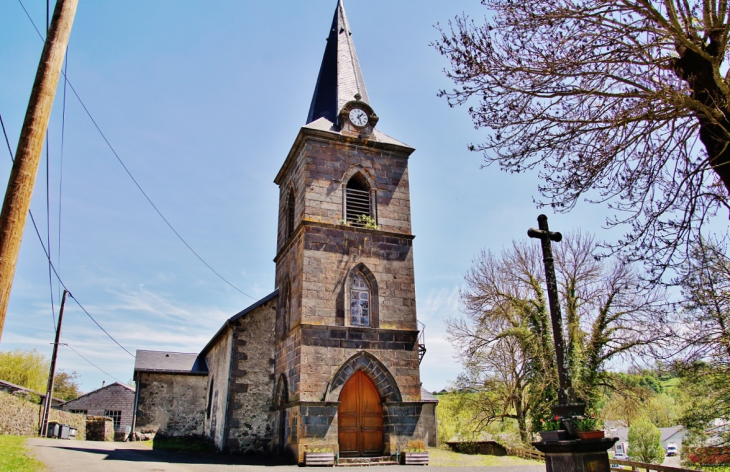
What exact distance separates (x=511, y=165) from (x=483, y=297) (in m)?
16.4

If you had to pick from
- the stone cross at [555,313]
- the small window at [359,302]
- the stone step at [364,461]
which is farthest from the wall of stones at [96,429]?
the stone cross at [555,313]

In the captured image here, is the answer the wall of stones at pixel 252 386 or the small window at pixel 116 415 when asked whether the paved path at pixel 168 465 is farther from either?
the small window at pixel 116 415

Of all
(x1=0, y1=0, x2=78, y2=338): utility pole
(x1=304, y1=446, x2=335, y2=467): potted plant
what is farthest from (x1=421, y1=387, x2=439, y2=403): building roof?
(x1=0, y1=0, x2=78, y2=338): utility pole

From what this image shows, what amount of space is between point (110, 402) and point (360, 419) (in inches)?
1208

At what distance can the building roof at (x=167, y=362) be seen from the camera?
2325 cm

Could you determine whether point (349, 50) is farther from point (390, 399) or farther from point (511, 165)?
point (511, 165)

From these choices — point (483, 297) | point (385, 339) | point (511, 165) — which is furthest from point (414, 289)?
point (511, 165)

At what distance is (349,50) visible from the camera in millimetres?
21281

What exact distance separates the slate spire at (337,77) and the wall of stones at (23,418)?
19.2 m

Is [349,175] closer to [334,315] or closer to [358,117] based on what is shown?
[358,117]

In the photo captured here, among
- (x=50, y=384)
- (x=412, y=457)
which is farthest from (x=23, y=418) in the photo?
(x=412, y=457)

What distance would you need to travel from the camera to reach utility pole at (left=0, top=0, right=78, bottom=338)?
511cm

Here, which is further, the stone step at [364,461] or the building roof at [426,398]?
the building roof at [426,398]

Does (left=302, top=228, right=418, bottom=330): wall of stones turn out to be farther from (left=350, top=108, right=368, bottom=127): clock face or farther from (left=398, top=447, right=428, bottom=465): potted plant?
(left=350, top=108, right=368, bottom=127): clock face
